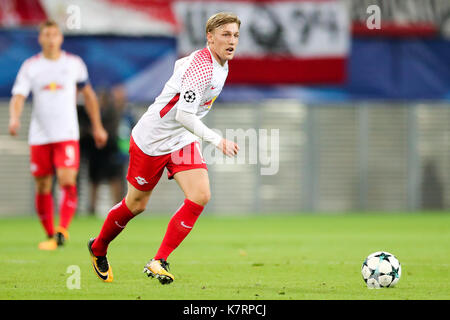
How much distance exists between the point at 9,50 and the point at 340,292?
40.1 feet

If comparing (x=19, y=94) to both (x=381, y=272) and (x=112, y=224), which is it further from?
(x=381, y=272)

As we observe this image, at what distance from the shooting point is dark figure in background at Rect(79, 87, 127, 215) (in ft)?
58.5

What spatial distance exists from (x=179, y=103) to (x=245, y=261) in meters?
2.65

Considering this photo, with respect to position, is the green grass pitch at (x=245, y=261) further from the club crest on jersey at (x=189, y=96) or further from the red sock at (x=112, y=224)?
the club crest on jersey at (x=189, y=96)

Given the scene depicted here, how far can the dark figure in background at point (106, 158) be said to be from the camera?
1783 centimetres

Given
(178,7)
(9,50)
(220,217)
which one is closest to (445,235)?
(220,217)

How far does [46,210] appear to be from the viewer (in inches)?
419

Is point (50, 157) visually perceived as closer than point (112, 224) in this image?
No

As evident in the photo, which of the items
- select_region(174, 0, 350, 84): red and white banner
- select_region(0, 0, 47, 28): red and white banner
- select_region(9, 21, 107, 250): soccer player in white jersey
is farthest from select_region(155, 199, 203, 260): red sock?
select_region(0, 0, 47, 28): red and white banner

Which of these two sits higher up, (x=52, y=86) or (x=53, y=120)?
(x=52, y=86)

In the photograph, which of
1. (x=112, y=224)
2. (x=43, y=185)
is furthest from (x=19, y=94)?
(x=112, y=224)

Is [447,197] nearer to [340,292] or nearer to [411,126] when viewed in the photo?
[411,126]

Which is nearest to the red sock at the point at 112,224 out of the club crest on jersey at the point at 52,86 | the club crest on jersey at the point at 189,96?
the club crest on jersey at the point at 189,96
